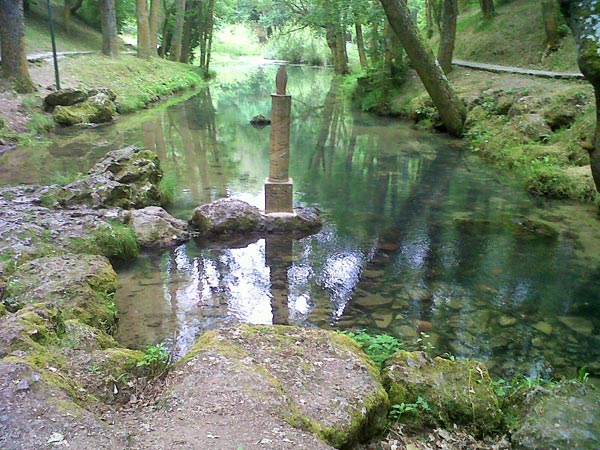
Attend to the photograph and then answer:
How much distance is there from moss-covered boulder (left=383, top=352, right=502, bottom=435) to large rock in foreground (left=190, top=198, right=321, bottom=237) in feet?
16.6

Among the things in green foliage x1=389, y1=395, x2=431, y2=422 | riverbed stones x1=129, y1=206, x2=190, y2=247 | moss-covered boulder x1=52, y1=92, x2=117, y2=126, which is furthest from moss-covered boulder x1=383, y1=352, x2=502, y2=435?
moss-covered boulder x1=52, y1=92, x2=117, y2=126

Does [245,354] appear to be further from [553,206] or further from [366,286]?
[553,206]

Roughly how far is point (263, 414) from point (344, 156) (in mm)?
12203

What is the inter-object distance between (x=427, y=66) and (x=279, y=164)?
818 cm

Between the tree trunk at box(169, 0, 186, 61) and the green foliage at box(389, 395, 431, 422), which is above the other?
the tree trunk at box(169, 0, 186, 61)

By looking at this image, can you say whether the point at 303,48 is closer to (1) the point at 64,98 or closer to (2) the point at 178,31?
(2) the point at 178,31

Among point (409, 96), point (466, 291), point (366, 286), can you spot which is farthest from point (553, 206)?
point (409, 96)

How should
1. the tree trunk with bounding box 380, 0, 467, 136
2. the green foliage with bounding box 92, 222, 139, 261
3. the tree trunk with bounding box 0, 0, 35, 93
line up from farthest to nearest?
the tree trunk with bounding box 0, 0, 35, 93 → the tree trunk with bounding box 380, 0, 467, 136 → the green foliage with bounding box 92, 222, 139, 261

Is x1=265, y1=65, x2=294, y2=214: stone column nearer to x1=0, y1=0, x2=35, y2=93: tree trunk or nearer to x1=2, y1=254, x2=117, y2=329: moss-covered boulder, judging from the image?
x1=2, y1=254, x2=117, y2=329: moss-covered boulder

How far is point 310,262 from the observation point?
7.90 m

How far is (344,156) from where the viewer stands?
1491 centimetres

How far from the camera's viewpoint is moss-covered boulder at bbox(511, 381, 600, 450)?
129 inches

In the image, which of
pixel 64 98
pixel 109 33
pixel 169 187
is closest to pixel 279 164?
pixel 169 187

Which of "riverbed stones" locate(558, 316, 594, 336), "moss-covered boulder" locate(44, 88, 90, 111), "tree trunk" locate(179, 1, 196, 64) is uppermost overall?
"tree trunk" locate(179, 1, 196, 64)
